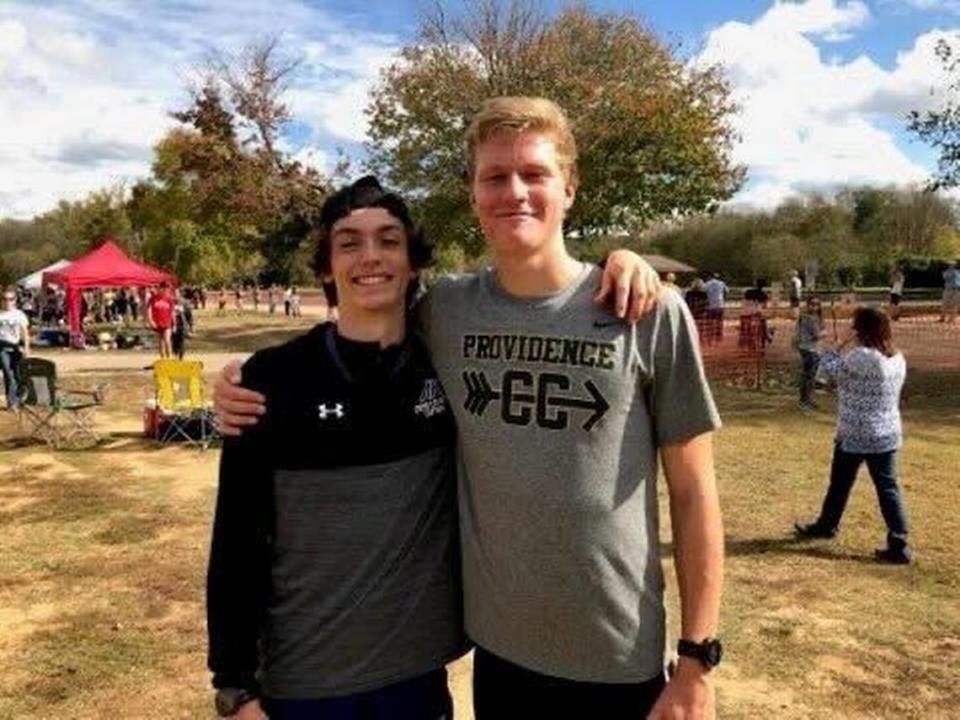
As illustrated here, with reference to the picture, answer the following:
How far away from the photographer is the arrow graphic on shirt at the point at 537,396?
2152 mm

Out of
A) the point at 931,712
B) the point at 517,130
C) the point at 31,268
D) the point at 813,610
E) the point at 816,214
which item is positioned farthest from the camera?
the point at 31,268

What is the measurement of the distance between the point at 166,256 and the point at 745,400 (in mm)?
46424

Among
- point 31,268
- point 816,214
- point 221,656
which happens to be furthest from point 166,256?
point 221,656

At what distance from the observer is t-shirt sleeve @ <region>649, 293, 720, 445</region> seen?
7.04 feet

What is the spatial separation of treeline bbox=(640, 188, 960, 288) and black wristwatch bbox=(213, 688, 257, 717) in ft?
183

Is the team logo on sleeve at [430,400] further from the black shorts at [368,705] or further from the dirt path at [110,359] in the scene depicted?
the dirt path at [110,359]

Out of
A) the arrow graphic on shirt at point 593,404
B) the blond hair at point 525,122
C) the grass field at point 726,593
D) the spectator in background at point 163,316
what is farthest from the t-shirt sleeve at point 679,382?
the spectator in background at point 163,316

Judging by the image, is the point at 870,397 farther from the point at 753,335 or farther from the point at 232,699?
the point at 753,335

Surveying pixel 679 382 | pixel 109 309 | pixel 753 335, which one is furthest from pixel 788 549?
pixel 109 309

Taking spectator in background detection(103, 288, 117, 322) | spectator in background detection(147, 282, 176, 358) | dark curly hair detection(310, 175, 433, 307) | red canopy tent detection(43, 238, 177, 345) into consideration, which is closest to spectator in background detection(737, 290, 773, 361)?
spectator in background detection(147, 282, 176, 358)

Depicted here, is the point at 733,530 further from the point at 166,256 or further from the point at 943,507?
the point at 166,256

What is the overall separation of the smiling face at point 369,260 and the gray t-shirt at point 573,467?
0.29 metres

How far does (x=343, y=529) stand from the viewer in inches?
89.0

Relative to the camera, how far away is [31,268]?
71.1m
